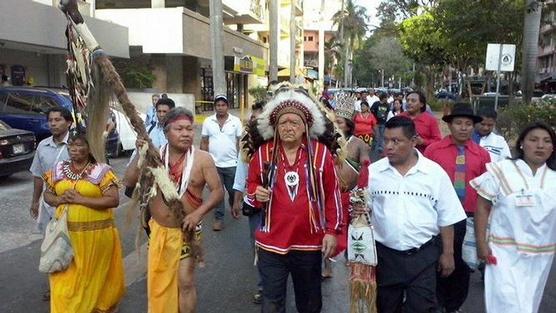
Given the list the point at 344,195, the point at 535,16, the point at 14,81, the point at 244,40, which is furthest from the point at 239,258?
the point at 244,40

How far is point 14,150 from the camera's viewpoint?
33.6ft

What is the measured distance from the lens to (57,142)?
4.98m

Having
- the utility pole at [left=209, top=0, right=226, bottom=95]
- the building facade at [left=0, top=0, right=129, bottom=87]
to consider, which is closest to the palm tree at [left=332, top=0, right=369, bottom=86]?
the building facade at [left=0, top=0, right=129, bottom=87]

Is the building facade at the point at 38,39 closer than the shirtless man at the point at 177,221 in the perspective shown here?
No

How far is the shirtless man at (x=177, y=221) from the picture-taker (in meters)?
3.81

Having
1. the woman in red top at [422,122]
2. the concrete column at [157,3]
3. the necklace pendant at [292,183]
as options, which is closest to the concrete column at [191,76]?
the concrete column at [157,3]

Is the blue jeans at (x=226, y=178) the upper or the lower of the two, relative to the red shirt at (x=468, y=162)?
lower

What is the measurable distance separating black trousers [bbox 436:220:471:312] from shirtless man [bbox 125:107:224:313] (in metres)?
1.92

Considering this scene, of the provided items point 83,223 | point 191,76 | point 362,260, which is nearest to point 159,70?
point 191,76

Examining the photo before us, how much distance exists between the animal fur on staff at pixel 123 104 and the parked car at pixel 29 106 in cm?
927

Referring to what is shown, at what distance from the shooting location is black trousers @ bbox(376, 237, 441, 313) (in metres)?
3.55

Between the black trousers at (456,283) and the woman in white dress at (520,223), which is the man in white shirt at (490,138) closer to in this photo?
the black trousers at (456,283)

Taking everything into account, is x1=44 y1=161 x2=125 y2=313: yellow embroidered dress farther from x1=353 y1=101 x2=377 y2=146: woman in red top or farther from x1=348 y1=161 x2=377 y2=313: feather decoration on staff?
x1=353 y1=101 x2=377 y2=146: woman in red top

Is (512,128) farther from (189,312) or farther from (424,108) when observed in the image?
(189,312)
